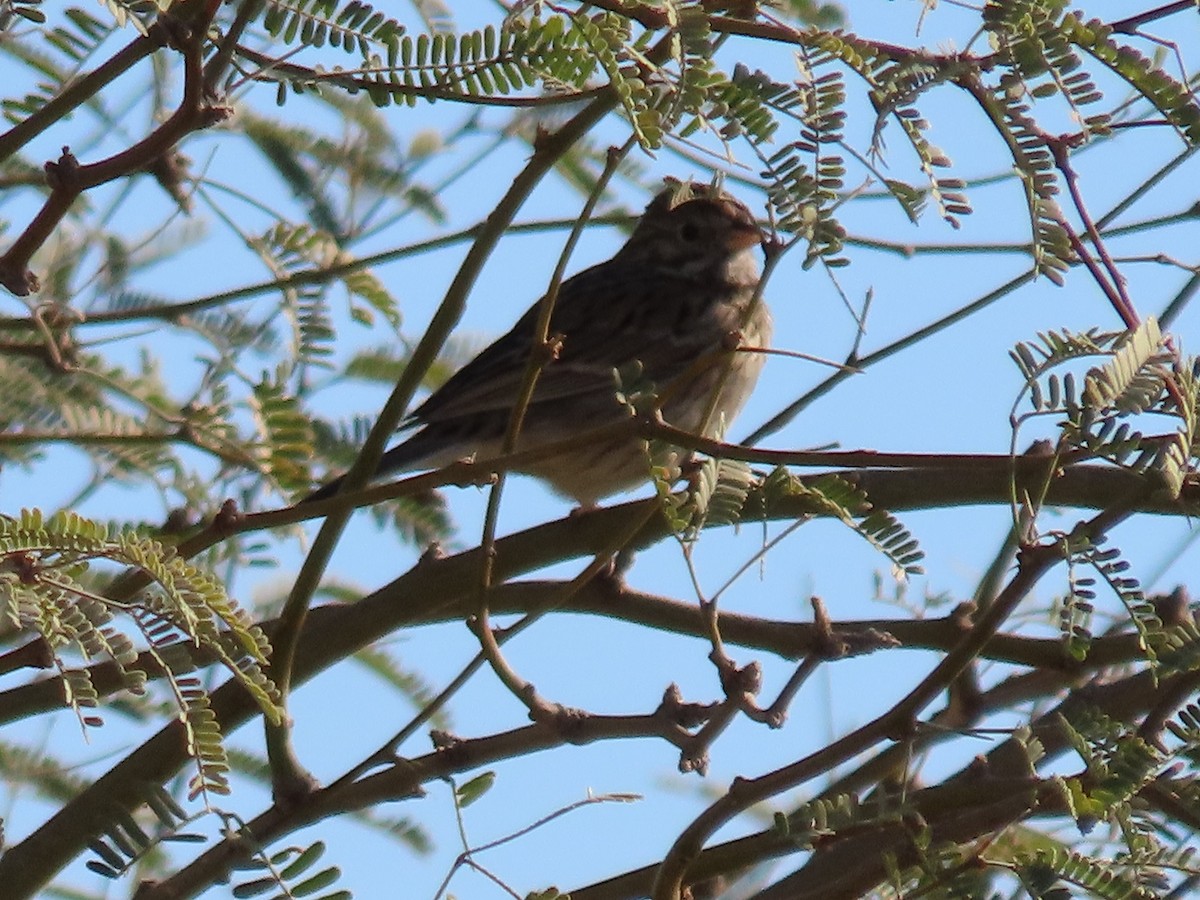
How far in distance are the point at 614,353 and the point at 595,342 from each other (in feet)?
0.31

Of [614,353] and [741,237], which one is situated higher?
[741,237]

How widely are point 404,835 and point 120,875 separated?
1.29 meters

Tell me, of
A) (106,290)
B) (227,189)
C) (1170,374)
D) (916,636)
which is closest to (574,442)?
(1170,374)

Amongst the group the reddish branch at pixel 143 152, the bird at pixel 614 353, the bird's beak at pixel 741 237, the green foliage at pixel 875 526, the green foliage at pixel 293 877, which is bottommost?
the green foliage at pixel 293 877

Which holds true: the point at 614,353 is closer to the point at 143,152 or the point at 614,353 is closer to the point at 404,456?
the point at 404,456

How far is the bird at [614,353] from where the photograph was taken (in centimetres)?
540

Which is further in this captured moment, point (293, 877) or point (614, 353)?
point (614, 353)

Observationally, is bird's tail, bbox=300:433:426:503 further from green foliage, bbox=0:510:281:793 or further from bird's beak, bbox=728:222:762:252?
green foliage, bbox=0:510:281:793

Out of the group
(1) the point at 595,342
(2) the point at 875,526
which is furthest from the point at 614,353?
(2) the point at 875,526

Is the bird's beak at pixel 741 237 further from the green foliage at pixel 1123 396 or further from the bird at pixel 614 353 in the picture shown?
the green foliage at pixel 1123 396

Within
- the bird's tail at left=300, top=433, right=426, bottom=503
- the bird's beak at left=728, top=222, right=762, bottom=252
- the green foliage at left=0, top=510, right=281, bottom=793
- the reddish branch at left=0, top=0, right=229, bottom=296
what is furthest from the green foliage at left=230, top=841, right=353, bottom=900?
the bird's beak at left=728, top=222, right=762, bottom=252

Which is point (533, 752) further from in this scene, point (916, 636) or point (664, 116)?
point (664, 116)

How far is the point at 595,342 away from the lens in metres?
6.27

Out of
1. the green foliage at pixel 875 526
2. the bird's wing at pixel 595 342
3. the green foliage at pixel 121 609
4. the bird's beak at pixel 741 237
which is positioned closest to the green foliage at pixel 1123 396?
the green foliage at pixel 875 526
